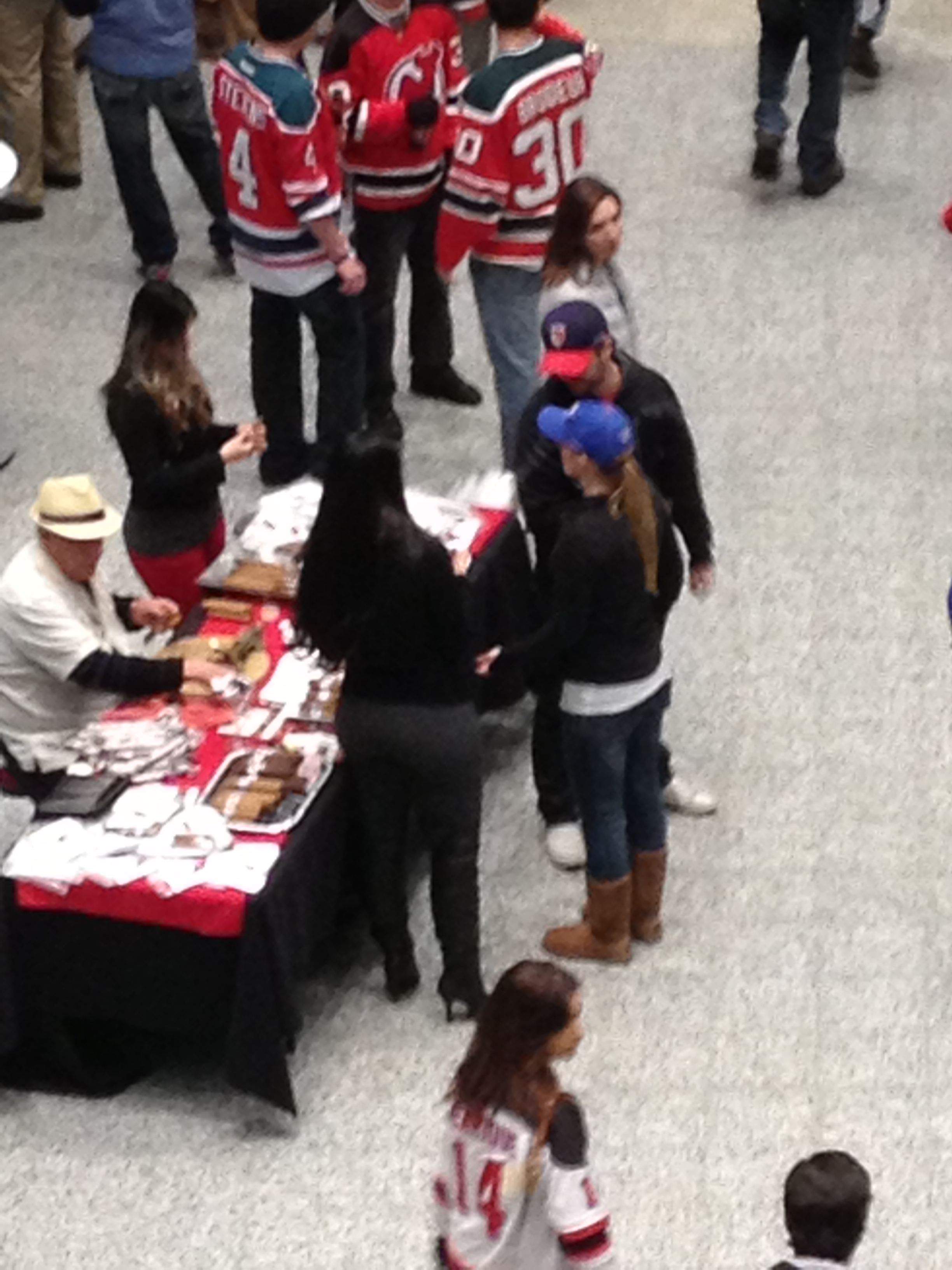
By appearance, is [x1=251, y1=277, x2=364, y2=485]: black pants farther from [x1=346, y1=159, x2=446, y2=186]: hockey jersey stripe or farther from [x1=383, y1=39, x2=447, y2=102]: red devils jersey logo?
[x1=383, y1=39, x2=447, y2=102]: red devils jersey logo

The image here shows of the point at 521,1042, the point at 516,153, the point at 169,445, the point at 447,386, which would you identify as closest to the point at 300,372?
the point at 447,386

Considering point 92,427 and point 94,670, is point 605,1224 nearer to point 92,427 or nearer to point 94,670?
point 94,670

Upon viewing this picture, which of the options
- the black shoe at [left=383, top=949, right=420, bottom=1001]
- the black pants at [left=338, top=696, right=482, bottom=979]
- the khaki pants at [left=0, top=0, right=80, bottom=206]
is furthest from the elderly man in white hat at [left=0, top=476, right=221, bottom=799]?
the khaki pants at [left=0, top=0, right=80, bottom=206]

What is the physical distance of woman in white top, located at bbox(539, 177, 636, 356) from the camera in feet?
16.4

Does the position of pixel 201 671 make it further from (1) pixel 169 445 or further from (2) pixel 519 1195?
(2) pixel 519 1195

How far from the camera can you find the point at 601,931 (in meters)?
4.90

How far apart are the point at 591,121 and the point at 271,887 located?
220 inches

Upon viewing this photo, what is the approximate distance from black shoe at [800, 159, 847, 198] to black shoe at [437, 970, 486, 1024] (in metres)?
4.61

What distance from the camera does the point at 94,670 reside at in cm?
460

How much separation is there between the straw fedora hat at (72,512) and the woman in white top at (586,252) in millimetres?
1161

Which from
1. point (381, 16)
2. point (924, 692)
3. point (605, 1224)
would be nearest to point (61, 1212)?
point (605, 1224)

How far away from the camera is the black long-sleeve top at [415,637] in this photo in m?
4.14

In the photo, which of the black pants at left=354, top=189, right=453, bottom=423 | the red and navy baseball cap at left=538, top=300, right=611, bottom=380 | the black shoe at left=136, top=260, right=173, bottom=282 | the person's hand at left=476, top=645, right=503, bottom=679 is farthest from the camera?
the black shoe at left=136, top=260, right=173, bottom=282

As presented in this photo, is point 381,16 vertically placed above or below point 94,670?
above
